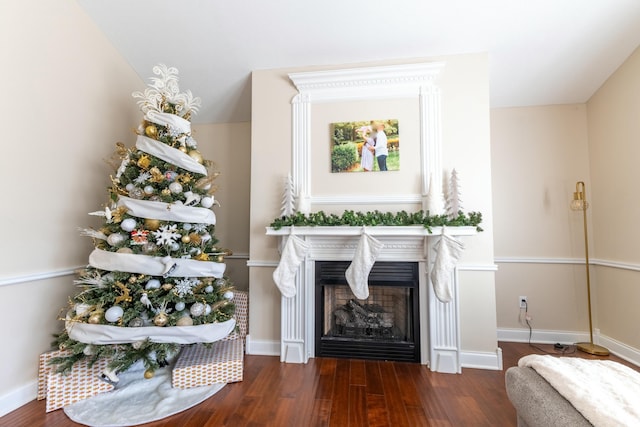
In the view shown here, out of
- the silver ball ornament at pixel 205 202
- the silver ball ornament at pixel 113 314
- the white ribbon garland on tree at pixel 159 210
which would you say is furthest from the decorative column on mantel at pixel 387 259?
the silver ball ornament at pixel 113 314

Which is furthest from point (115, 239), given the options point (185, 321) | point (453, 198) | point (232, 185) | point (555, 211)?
point (555, 211)

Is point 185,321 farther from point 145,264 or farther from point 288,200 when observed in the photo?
point 288,200

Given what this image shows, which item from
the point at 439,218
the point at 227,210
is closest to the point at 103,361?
the point at 227,210

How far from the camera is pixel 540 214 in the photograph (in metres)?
3.01

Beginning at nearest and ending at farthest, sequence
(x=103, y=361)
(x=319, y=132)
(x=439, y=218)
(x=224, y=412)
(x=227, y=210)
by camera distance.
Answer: (x=224, y=412)
(x=103, y=361)
(x=439, y=218)
(x=319, y=132)
(x=227, y=210)

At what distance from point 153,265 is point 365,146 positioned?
1938 mm

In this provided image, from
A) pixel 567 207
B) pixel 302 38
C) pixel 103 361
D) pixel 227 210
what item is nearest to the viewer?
pixel 103 361

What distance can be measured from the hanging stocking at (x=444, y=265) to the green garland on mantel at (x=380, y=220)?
141 millimetres

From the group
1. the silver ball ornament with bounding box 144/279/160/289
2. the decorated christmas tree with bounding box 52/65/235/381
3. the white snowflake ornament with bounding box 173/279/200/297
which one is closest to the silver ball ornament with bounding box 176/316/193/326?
the decorated christmas tree with bounding box 52/65/235/381

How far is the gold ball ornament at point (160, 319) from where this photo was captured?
189cm

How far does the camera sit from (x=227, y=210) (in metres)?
3.48

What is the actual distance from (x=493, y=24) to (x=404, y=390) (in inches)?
115

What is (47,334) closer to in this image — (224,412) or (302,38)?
(224,412)

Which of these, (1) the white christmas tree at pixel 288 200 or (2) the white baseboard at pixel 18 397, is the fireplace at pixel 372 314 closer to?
(1) the white christmas tree at pixel 288 200
